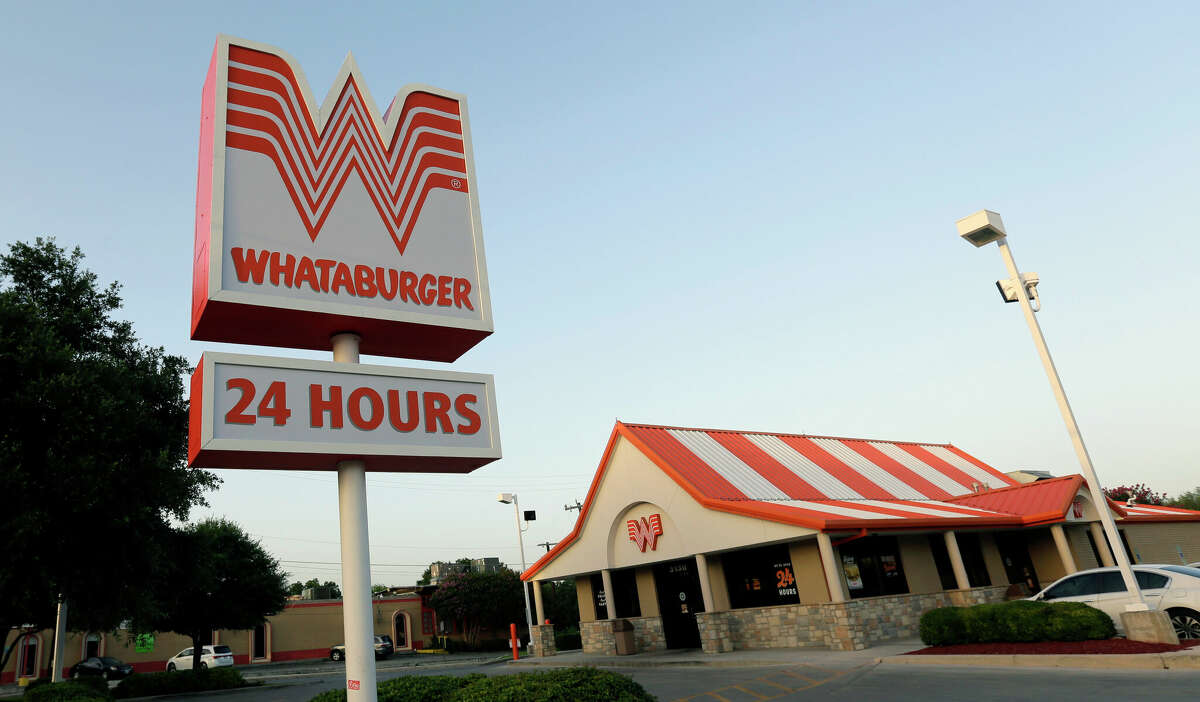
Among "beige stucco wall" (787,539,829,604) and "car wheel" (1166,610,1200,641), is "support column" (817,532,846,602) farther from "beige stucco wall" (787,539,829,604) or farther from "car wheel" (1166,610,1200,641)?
"car wheel" (1166,610,1200,641)

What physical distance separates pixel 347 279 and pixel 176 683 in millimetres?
27893

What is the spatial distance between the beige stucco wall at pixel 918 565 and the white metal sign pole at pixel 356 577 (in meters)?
18.9

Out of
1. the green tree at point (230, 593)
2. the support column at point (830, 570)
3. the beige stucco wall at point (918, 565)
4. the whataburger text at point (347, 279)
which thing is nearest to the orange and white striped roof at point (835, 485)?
the support column at point (830, 570)

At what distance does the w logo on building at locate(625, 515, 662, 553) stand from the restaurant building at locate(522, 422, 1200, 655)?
0.07m

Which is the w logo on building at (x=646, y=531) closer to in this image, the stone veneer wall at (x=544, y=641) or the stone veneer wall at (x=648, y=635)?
the stone veneer wall at (x=648, y=635)

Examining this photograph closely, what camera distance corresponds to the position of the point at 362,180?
9.38m

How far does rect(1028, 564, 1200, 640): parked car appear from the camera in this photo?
1383cm

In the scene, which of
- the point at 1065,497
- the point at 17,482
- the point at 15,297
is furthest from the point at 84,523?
the point at 1065,497

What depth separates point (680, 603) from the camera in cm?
2512

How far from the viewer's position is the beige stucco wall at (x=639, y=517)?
21.1 m

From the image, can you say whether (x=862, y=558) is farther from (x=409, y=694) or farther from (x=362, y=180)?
(x=362, y=180)

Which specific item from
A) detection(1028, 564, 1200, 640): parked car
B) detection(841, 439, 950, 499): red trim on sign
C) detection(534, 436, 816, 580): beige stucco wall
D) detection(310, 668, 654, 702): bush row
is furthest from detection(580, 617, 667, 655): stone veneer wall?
detection(310, 668, 654, 702): bush row

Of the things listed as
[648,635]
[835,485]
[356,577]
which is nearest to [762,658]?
[648,635]

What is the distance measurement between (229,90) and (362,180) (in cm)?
181
